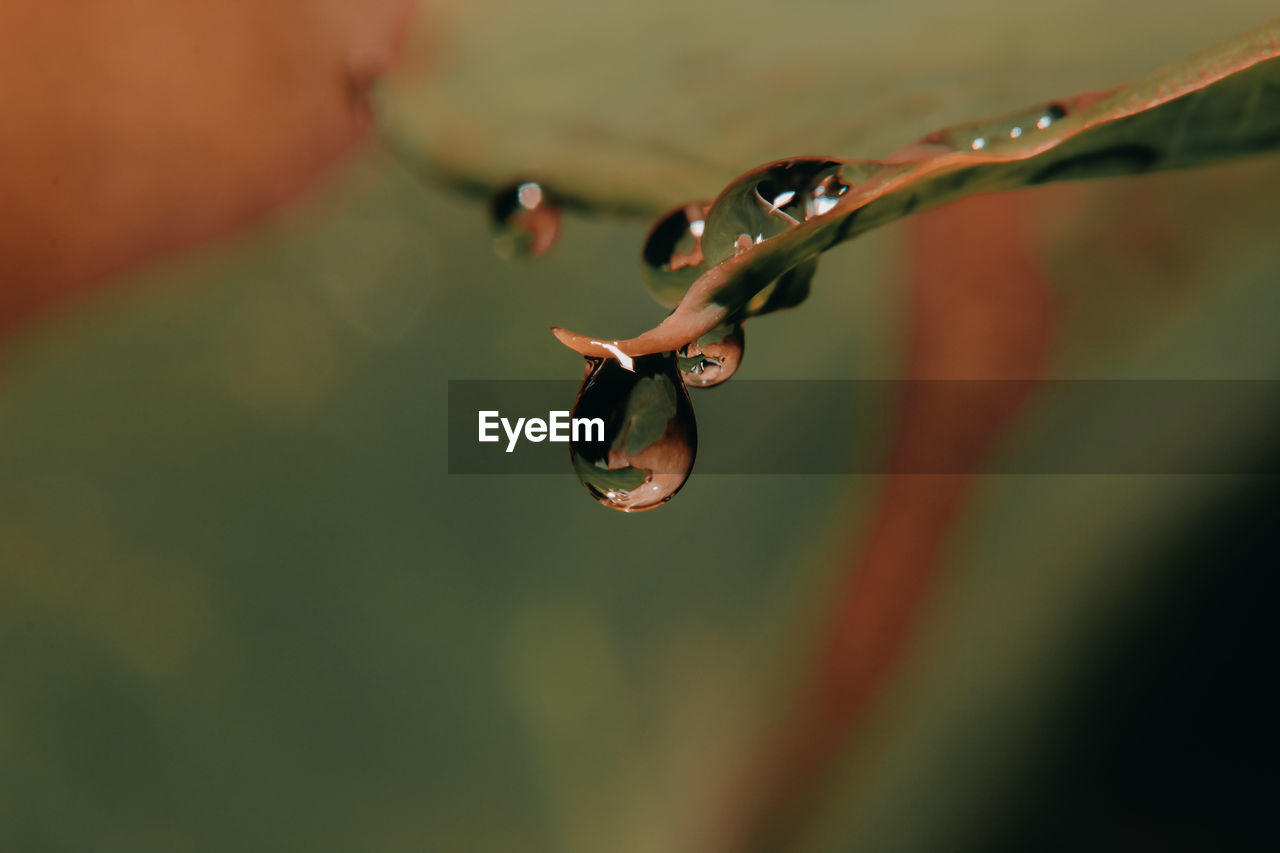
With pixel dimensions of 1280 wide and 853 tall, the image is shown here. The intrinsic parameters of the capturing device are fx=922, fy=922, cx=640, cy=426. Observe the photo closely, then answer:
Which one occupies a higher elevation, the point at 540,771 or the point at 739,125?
the point at 739,125

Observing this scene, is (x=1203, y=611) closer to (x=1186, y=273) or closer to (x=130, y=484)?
(x=1186, y=273)

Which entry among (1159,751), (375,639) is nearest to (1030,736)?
(1159,751)

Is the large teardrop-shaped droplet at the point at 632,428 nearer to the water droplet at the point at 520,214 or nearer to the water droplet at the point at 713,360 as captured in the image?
the water droplet at the point at 713,360

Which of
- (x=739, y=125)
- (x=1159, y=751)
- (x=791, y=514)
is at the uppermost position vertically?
(x=739, y=125)

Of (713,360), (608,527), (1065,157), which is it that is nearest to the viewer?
(1065,157)

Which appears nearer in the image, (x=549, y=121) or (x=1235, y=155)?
(x=1235, y=155)

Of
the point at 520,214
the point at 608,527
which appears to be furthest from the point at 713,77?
the point at 608,527

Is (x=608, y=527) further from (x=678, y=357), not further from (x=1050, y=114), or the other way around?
(x=1050, y=114)
